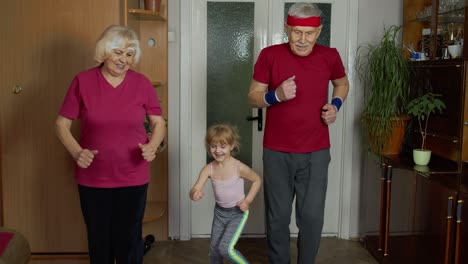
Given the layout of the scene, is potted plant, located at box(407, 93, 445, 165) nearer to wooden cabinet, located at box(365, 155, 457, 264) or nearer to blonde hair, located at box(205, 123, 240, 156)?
wooden cabinet, located at box(365, 155, 457, 264)

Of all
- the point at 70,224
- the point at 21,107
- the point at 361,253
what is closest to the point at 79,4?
the point at 21,107

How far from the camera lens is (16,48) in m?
3.25

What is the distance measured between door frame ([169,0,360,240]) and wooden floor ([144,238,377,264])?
143mm

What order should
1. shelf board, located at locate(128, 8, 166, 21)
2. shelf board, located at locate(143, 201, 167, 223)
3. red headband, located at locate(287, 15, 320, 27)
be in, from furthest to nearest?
shelf board, located at locate(143, 201, 167, 223) < shelf board, located at locate(128, 8, 166, 21) < red headband, located at locate(287, 15, 320, 27)

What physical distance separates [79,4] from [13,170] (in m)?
1.11

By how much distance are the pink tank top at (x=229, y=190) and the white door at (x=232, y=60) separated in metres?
1.25

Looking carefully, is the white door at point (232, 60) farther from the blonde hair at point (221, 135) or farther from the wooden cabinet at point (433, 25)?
the blonde hair at point (221, 135)

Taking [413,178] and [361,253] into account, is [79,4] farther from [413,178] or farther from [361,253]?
[361,253]

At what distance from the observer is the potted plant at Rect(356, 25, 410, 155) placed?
3.45 m

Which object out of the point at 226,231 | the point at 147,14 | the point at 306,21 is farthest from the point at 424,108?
the point at 147,14

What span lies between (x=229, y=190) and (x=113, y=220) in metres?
0.63

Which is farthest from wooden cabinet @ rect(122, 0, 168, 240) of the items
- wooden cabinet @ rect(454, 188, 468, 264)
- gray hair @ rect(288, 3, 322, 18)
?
wooden cabinet @ rect(454, 188, 468, 264)

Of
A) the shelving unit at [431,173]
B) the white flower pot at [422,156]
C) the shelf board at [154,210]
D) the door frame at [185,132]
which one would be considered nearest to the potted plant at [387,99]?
the shelving unit at [431,173]

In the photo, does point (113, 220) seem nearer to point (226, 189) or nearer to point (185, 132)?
point (226, 189)
